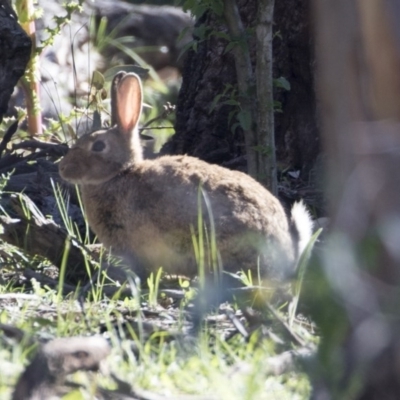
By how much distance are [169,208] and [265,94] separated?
113 centimetres

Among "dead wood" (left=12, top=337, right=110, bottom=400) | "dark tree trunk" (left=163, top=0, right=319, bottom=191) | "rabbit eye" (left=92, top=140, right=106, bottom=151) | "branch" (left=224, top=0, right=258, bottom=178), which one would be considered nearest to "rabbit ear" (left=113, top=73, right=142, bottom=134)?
"rabbit eye" (left=92, top=140, right=106, bottom=151)

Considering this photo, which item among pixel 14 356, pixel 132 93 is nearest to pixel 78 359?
pixel 14 356

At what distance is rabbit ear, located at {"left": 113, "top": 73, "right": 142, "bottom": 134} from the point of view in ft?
18.5

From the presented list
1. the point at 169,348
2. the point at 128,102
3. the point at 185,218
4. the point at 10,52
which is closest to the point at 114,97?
the point at 128,102

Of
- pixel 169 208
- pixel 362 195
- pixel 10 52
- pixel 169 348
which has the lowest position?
pixel 169 348

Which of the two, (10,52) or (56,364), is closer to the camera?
(56,364)

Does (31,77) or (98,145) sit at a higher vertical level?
(31,77)

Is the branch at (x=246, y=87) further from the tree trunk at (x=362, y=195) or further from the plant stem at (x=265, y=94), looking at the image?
the tree trunk at (x=362, y=195)

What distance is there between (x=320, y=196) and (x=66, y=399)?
383 centimetres

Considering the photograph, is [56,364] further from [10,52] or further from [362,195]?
[10,52]

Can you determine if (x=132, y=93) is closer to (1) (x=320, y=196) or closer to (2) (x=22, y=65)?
(2) (x=22, y=65)

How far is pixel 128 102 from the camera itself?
566 centimetres

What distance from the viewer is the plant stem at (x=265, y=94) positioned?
5.66 m

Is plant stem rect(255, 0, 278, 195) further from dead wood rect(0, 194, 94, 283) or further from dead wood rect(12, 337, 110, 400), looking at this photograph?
dead wood rect(12, 337, 110, 400)
